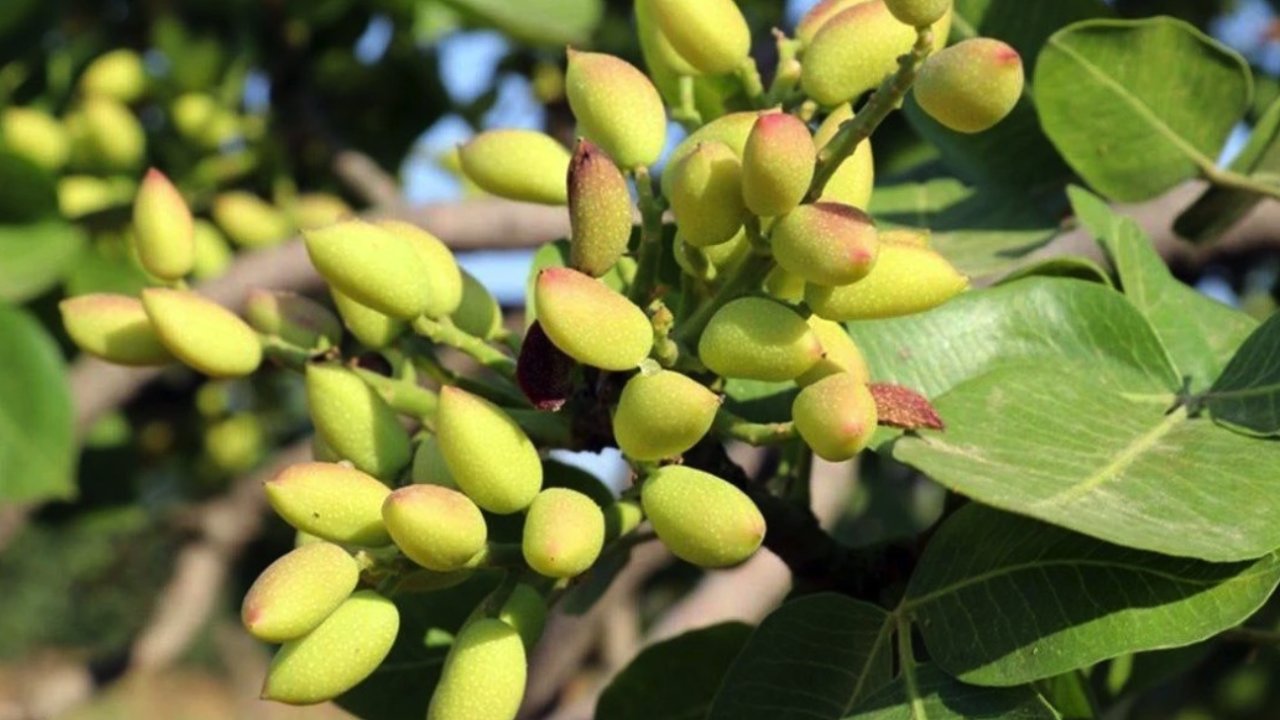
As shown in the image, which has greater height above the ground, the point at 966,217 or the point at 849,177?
the point at 849,177

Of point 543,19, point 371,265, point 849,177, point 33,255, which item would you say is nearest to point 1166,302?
point 849,177

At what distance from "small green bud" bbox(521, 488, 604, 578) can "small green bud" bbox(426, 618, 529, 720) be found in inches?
1.0

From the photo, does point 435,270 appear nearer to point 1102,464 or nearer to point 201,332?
point 201,332

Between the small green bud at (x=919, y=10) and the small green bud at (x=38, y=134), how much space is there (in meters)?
1.19

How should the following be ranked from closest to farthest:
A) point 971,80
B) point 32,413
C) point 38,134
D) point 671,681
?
point 971,80 < point 671,681 < point 32,413 < point 38,134

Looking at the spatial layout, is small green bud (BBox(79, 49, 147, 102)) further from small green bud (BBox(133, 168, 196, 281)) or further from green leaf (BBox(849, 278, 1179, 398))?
green leaf (BBox(849, 278, 1179, 398))

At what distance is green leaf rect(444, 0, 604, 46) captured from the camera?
1.31 m

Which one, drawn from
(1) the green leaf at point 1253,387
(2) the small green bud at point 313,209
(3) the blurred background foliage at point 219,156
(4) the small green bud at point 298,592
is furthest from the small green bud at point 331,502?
(2) the small green bud at point 313,209

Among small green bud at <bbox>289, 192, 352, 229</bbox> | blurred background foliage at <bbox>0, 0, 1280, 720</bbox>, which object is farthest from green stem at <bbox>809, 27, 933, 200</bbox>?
small green bud at <bbox>289, 192, 352, 229</bbox>

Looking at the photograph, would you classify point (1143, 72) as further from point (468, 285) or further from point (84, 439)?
point (84, 439)

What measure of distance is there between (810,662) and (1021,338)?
0.13 meters

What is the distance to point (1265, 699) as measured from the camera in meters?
1.73

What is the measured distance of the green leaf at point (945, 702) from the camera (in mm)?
499

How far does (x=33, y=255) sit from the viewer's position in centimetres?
134
